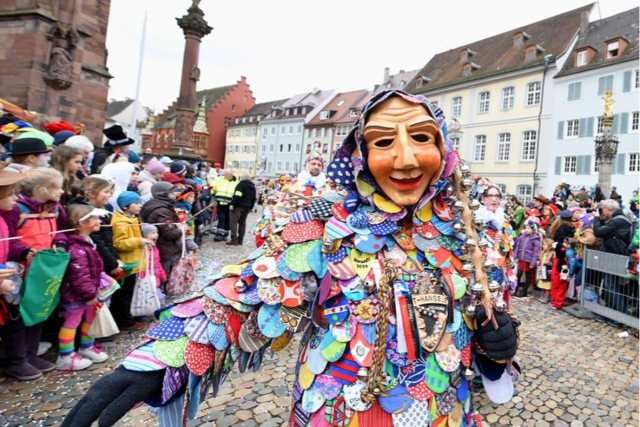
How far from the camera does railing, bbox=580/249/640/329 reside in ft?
18.2

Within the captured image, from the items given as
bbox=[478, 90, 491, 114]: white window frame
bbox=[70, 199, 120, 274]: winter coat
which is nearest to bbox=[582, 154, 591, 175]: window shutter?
bbox=[478, 90, 491, 114]: white window frame

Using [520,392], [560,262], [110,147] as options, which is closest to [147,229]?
[110,147]

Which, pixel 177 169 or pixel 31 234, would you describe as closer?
pixel 31 234

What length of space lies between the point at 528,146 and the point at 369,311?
29246 millimetres

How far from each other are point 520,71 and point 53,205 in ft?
97.6

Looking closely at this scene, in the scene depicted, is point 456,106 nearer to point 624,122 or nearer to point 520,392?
point 624,122

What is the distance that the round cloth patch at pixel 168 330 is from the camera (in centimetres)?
131

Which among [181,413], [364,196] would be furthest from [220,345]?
[364,196]

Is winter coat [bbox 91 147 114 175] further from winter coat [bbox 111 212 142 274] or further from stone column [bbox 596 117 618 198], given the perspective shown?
stone column [bbox 596 117 618 198]

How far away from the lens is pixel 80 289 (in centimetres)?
332

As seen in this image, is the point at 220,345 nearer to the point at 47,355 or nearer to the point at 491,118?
the point at 47,355

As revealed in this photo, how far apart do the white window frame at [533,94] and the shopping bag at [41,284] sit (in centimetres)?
2937

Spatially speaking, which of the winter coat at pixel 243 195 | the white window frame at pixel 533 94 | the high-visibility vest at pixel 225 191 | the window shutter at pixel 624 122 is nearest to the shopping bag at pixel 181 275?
the winter coat at pixel 243 195

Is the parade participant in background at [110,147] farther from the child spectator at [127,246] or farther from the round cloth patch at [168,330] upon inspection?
the round cloth patch at [168,330]
